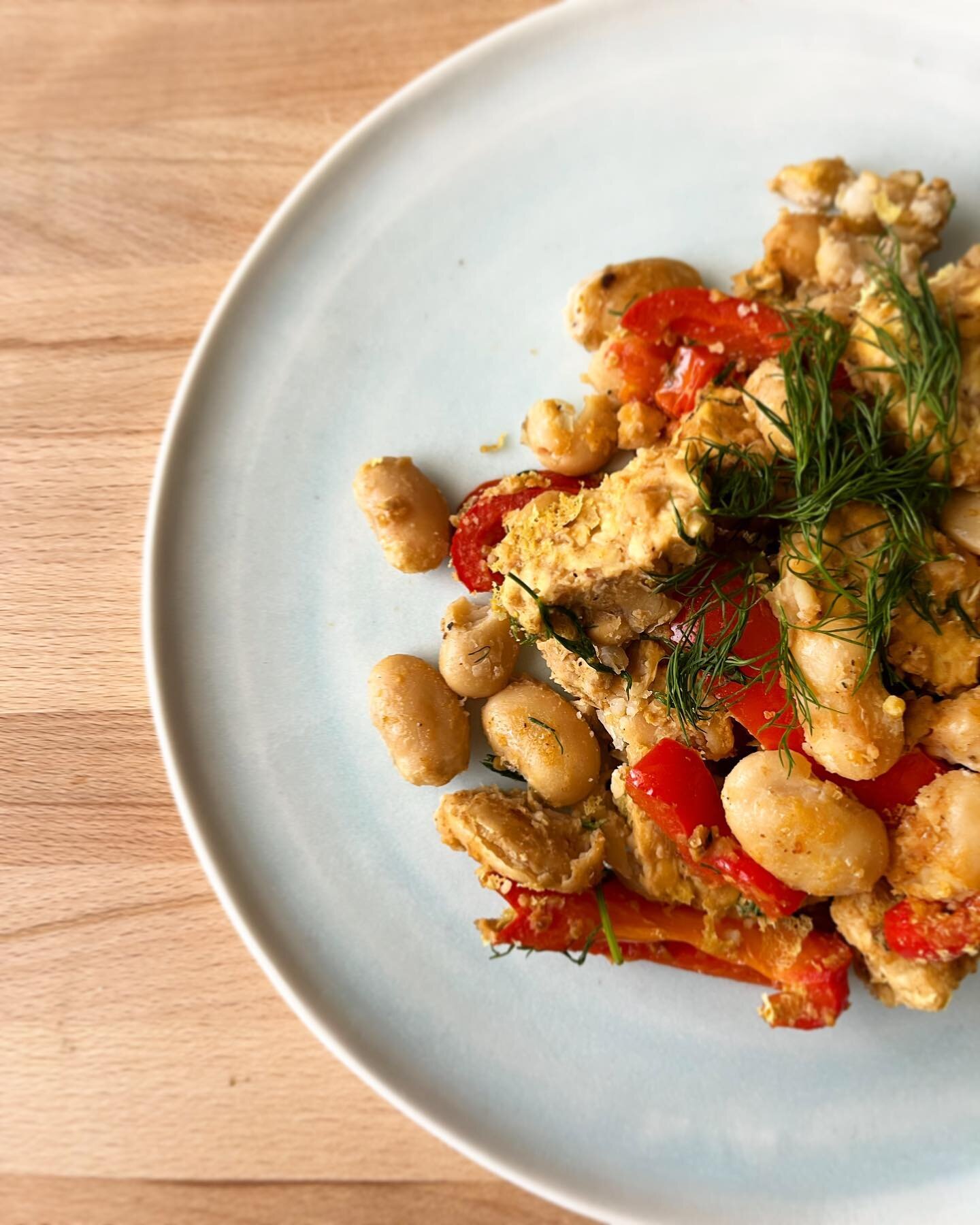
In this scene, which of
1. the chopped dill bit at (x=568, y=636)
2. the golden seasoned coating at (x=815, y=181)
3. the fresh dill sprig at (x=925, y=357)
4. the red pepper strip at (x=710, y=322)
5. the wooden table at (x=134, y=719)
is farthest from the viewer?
the wooden table at (x=134, y=719)

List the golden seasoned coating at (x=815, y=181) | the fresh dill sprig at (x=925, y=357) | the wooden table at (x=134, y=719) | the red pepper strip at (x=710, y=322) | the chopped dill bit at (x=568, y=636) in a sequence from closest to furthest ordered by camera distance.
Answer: the fresh dill sprig at (x=925, y=357) → the chopped dill bit at (x=568, y=636) → the red pepper strip at (x=710, y=322) → the golden seasoned coating at (x=815, y=181) → the wooden table at (x=134, y=719)

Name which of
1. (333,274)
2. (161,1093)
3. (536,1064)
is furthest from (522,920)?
(333,274)

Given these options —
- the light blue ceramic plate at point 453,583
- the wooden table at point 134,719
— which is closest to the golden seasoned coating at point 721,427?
the light blue ceramic plate at point 453,583

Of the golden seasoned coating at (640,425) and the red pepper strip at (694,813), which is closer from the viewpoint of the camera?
the red pepper strip at (694,813)

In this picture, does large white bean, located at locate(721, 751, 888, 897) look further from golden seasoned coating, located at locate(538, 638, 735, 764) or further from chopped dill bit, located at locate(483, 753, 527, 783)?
chopped dill bit, located at locate(483, 753, 527, 783)

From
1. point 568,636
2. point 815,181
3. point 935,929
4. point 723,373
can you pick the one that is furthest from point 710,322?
point 935,929

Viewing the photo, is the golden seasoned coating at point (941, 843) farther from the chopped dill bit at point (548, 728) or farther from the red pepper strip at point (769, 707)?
the chopped dill bit at point (548, 728)

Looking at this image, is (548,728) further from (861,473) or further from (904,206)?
(904,206)
